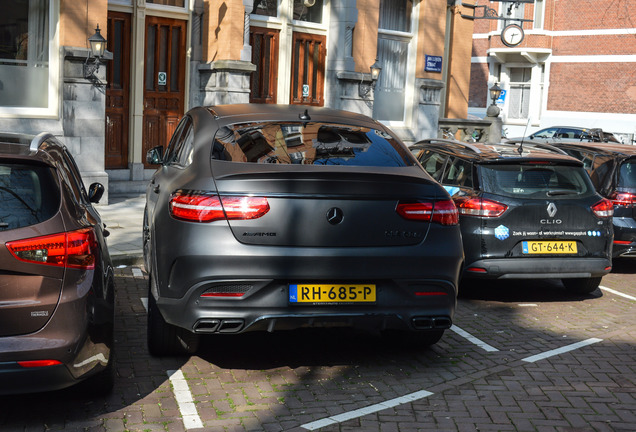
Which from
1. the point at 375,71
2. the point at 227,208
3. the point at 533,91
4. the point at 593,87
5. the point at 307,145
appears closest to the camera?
the point at 227,208

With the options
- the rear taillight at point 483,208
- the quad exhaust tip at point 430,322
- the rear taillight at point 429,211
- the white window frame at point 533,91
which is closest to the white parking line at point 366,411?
the quad exhaust tip at point 430,322

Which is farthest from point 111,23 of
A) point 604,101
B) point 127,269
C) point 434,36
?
point 604,101

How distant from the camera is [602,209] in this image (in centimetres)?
884

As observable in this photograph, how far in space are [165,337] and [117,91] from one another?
9634mm

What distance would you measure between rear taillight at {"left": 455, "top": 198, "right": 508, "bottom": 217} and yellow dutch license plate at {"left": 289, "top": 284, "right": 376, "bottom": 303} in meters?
2.97

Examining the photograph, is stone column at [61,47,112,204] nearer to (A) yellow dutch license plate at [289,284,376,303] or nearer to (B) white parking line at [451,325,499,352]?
(B) white parking line at [451,325,499,352]

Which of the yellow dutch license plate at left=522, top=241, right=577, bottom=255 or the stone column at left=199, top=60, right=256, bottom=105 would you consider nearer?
the yellow dutch license plate at left=522, top=241, right=577, bottom=255

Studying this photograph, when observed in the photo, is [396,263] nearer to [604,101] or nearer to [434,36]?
[434,36]

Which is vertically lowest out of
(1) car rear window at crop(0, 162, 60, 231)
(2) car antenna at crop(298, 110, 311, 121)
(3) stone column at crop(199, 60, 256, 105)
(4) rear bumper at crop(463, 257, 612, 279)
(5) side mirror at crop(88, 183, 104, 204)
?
(4) rear bumper at crop(463, 257, 612, 279)

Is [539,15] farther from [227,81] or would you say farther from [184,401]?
[184,401]

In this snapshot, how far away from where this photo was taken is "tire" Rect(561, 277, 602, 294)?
368 inches

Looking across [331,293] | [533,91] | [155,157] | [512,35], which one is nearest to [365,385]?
[331,293]

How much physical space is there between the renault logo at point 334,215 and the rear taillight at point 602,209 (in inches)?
157

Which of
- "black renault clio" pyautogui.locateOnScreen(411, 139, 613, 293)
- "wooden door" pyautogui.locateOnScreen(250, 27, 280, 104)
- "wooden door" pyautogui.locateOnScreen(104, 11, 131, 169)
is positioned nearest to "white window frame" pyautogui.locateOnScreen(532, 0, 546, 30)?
"wooden door" pyautogui.locateOnScreen(250, 27, 280, 104)
